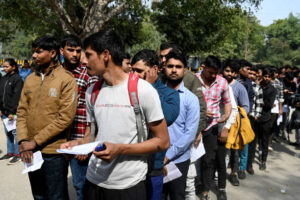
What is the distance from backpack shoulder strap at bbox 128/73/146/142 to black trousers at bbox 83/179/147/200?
0.36m

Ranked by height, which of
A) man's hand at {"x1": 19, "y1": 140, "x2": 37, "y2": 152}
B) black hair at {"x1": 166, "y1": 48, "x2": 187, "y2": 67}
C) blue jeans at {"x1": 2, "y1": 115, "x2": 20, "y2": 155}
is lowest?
blue jeans at {"x1": 2, "y1": 115, "x2": 20, "y2": 155}

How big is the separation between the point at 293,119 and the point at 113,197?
264 inches

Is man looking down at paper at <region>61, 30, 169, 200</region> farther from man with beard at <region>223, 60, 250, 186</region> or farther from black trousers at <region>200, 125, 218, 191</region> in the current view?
man with beard at <region>223, 60, 250, 186</region>

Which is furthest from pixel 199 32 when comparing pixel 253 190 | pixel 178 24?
pixel 253 190

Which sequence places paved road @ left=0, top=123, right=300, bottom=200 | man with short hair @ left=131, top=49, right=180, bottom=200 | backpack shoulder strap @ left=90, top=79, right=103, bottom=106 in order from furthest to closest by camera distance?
1. paved road @ left=0, top=123, right=300, bottom=200
2. man with short hair @ left=131, top=49, right=180, bottom=200
3. backpack shoulder strap @ left=90, top=79, right=103, bottom=106

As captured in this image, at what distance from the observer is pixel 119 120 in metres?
1.73

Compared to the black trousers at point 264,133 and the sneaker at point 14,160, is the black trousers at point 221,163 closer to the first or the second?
the black trousers at point 264,133

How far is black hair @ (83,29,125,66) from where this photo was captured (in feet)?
5.76

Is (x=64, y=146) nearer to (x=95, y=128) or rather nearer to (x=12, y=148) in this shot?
(x=95, y=128)

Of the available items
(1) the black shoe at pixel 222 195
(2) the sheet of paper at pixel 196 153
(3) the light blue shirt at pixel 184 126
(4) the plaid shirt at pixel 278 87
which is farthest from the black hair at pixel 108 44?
(4) the plaid shirt at pixel 278 87

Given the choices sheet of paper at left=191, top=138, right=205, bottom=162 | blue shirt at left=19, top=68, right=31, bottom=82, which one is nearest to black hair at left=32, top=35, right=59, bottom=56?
sheet of paper at left=191, top=138, right=205, bottom=162

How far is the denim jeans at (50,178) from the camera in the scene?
2.53m

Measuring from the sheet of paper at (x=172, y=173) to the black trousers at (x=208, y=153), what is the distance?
4.34 feet

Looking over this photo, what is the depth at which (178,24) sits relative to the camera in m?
20.2
